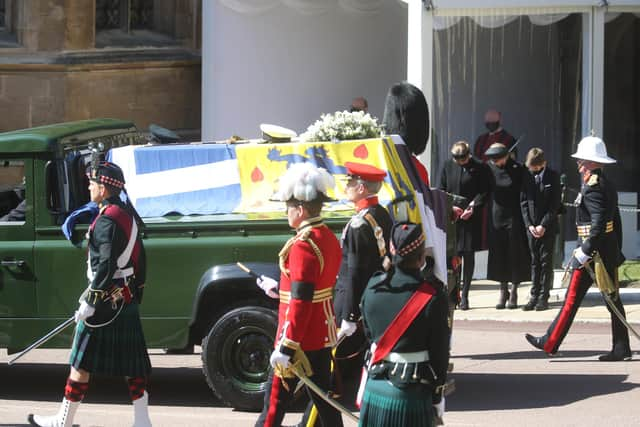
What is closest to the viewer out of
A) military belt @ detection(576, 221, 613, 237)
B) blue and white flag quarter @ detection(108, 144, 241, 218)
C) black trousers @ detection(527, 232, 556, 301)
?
blue and white flag quarter @ detection(108, 144, 241, 218)

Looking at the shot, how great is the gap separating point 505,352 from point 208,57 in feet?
27.1

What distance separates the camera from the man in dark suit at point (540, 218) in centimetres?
1396

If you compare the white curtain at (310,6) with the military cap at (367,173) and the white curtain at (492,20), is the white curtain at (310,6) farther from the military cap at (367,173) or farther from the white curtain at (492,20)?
the military cap at (367,173)

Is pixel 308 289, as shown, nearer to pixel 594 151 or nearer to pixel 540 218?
pixel 594 151

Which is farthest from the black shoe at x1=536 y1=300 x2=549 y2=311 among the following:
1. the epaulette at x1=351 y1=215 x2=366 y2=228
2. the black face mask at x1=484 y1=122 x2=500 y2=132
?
the epaulette at x1=351 y1=215 x2=366 y2=228

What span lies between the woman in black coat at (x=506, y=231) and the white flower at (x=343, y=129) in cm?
465

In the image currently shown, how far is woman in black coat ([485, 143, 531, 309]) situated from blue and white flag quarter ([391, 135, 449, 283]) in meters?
4.51

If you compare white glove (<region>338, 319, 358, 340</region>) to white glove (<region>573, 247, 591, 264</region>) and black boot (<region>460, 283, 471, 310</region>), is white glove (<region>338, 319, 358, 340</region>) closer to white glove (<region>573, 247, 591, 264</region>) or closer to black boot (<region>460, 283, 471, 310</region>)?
white glove (<region>573, 247, 591, 264</region>)

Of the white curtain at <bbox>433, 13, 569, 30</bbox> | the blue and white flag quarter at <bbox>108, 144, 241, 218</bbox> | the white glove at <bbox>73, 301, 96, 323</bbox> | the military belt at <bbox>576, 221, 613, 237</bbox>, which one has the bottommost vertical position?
the white glove at <bbox>73, 301, 96, 323</bbox>

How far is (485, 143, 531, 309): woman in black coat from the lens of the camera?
14.1m

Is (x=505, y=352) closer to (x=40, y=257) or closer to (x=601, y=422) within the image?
(x=601, y=422)

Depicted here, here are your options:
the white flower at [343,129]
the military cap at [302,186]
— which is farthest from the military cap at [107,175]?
the white flower at [343,129]

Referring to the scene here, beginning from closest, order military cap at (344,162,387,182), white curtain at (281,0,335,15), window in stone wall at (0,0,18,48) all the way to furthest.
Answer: military cap at (344,162,387,182), white curtain at (281,0,335,15), window in stone wall at (0,0,18,48)

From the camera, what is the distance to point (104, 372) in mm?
8078
